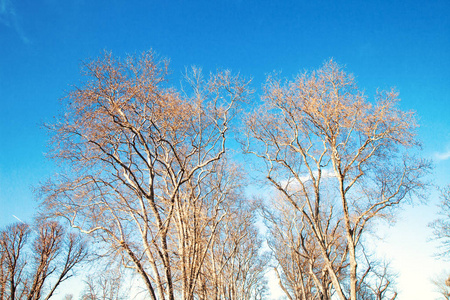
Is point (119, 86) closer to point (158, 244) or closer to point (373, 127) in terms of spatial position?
point (158, 244)

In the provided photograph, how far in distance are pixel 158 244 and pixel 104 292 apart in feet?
107

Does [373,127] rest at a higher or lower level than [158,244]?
higher

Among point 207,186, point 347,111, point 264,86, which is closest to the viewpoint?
point 347,111

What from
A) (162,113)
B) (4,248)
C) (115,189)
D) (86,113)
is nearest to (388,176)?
(162,113)

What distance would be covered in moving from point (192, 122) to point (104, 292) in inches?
1305

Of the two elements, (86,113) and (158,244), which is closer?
(86,113)

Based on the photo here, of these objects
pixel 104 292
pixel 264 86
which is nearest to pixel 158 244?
pixel 264 86

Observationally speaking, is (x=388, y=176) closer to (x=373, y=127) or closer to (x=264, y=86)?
(x=373, y=127)

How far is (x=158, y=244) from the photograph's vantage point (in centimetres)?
932

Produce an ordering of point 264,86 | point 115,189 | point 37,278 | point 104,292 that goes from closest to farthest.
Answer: point 115,189
point 264,86
point 37,278
point 104,292

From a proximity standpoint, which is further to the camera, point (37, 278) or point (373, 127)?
point (37, 278)

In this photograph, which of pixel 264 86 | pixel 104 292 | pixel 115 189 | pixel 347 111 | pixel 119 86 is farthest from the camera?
pixel 104 292

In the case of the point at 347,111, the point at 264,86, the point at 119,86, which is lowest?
the point at 119,86

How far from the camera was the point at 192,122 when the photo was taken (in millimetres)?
11898
